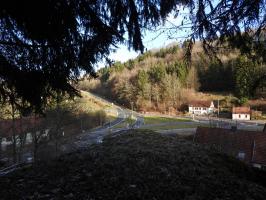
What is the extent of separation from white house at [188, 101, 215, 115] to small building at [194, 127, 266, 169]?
104ft

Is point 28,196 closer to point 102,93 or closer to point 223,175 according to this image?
point 223,175

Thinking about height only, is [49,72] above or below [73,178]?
above

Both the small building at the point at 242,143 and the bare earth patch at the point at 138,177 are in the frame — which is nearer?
the bare earth patch at the point at 138,177

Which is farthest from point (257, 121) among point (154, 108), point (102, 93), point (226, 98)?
point (102, 93)

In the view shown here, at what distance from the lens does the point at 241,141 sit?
19359 mm

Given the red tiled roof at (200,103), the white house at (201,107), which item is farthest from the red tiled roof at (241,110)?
the red tiled roof at (200,103)

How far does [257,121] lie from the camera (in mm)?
43875

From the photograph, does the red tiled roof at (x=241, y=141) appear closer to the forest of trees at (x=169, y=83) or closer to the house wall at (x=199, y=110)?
the forest of trees at (x=169, y=83)

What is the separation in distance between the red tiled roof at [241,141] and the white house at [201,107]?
31.6 m

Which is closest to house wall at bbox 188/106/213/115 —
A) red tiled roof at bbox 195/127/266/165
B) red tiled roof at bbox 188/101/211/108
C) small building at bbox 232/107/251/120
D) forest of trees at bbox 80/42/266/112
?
red tiled roof at bbox 188/101/211/108

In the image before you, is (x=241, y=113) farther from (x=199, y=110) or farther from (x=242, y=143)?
(x=242, y=143)

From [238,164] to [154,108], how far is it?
168 feet

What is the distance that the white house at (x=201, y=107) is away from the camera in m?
52.9

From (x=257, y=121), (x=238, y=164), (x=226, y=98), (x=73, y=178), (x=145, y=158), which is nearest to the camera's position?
(x=73, y=178)
